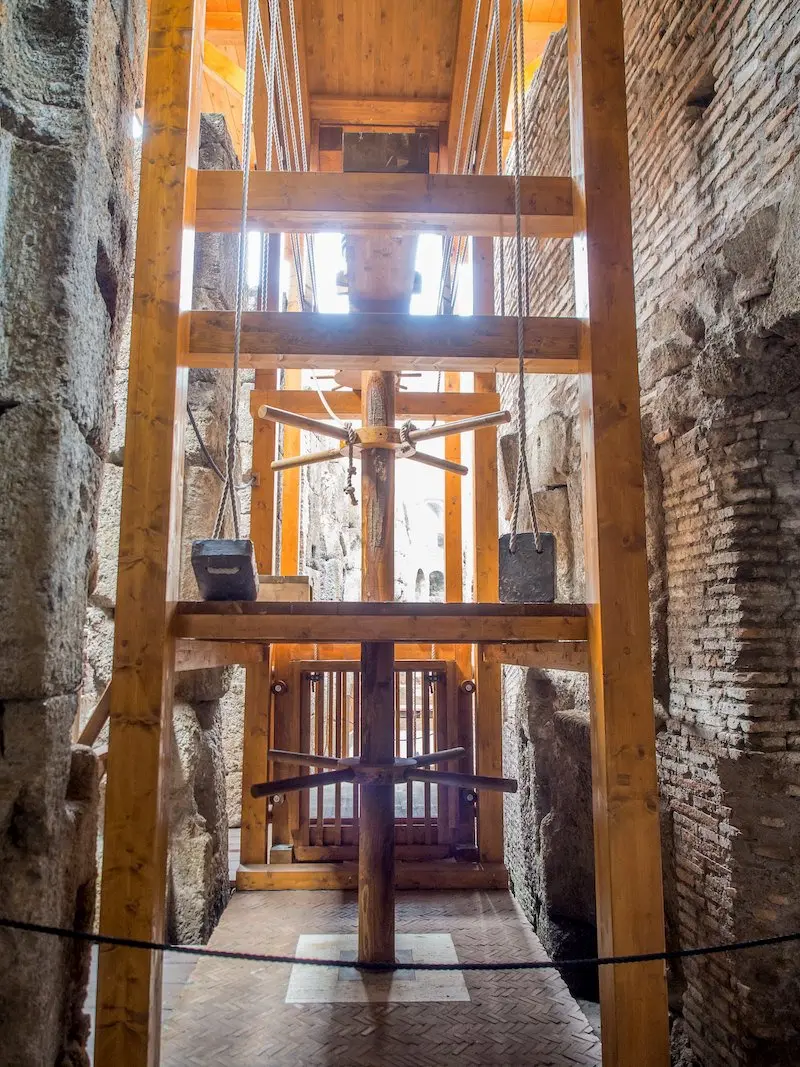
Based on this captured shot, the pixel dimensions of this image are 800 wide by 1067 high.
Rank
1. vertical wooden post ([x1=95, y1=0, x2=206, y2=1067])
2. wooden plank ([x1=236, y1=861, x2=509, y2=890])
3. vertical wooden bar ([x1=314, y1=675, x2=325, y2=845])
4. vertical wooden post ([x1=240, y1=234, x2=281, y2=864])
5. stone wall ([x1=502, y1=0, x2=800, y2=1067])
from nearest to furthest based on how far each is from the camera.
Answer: vertical wooden post ([x1=95, y1=0, x2=206, y2=1067]), stone wall ([x1=502, y1=0, x2=800, y2=1067]), wooden plank ([x1=236, y1=861, x2=509, y2=890]), vertical wooden post ([x1=240, y1=234, x2=281, y2=864]), vertical wooden bar ([x1=314, y1=675, x2=325, y2=845])

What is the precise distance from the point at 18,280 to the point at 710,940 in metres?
4.30

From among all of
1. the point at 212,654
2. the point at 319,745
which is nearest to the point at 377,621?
the point at 212,654

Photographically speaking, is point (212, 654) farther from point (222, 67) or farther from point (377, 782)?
point (222, 67)

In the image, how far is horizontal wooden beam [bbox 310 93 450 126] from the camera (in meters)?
5.81

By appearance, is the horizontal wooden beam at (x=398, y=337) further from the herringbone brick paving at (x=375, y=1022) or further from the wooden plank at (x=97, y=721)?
the herringbone brick paving at (x=375, y=1022)

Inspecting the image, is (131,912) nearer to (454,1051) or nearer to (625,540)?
(454,1051)

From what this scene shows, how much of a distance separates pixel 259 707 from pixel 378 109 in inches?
189

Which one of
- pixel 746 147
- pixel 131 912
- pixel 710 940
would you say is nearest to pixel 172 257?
pixel 131 912

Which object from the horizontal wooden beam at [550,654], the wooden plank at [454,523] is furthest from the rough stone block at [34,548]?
the wooden plank at [454,523]

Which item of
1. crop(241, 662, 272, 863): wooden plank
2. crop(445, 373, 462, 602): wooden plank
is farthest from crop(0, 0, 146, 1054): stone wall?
crop(445, 373, 462, 602): wooden plank

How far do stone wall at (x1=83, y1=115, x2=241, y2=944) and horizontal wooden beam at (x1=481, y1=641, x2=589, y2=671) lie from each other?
217cm

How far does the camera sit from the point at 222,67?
32.0 feet

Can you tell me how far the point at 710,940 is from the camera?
12.4 ft

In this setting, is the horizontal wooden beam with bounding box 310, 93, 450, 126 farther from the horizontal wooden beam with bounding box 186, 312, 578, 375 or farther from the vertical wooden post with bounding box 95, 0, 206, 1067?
the horizontal wooden beam with bounding box 186, 312, 578, 375
